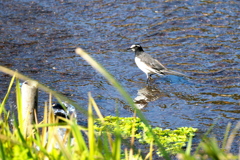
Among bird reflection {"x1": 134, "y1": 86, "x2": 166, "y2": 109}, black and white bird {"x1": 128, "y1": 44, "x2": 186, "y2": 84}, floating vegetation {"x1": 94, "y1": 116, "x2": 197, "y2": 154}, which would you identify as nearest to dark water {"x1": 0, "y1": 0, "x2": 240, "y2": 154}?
bird reflection {"x1": 134, "y1": 86, "x2": 166, "y2": 109}

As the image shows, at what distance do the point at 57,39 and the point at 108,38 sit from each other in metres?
1.59

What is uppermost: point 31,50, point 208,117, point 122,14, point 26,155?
point 122,14

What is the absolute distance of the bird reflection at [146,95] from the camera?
9.48 metres

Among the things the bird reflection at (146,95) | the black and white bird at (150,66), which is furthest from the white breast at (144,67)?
the bird reflection at (146,95)

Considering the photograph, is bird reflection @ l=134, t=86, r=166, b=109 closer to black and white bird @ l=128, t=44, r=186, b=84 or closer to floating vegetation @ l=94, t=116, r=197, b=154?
black and white bird @ l=128, t=44, r=186, b=84

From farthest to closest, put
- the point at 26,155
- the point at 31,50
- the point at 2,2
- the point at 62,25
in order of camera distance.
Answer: the point at 2,2, the point at 62,25, the point at 31,50, the point at 26,155

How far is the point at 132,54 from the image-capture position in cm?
1254

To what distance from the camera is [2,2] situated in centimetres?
1602

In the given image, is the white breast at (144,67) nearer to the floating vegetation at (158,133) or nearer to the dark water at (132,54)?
the dark water at (132,54)

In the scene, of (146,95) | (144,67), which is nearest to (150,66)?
(144,67)

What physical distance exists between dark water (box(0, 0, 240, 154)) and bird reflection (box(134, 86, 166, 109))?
0.08 feet

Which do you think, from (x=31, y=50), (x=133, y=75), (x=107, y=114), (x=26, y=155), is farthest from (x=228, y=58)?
(x=26, y=155)

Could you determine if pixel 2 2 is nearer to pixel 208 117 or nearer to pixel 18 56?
pixel 18 56

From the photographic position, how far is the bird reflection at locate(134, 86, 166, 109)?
31.1ft
